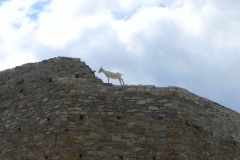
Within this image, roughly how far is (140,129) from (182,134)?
44.8 inches

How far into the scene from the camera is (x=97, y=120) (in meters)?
17.5

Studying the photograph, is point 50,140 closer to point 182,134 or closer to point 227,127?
point 182,134

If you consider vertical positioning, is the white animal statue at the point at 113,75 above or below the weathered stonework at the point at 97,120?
above

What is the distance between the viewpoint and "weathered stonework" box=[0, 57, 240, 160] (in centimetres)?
1722

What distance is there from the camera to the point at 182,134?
17.7 meters

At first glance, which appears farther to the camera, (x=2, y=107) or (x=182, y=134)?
(x=2, y=107)

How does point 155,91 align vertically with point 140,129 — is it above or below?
above

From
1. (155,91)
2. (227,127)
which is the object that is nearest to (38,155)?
(155,91)

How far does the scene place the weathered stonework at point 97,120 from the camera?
1722 cm

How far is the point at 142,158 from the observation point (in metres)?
17.2

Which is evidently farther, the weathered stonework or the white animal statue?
the white animal statue

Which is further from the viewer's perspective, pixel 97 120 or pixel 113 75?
pixel 113 75

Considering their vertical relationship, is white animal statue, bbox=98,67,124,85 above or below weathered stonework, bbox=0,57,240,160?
above

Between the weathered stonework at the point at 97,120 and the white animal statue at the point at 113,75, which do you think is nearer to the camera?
the weathered stonework at the point at 97,120
